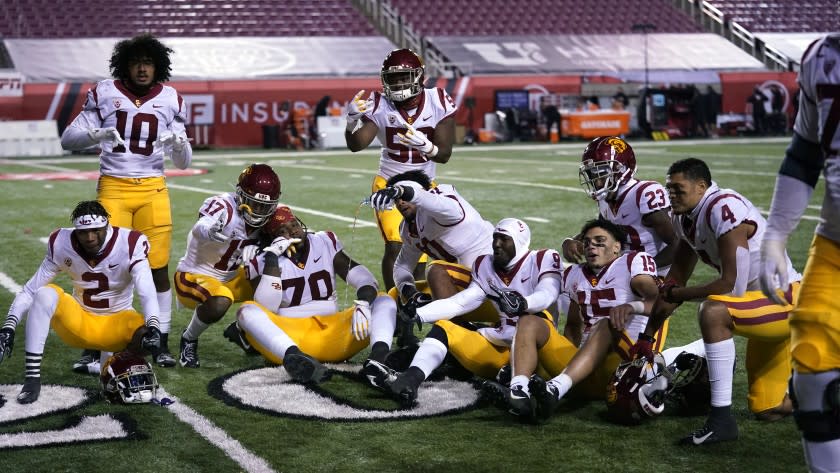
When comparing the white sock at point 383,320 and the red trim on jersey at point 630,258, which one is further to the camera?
the white sock at point 383,320

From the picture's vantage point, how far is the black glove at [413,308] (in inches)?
203

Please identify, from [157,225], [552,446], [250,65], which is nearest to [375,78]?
[250,65]

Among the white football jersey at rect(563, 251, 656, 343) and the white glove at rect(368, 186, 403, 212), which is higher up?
the white glove at rect(368, 186, 403, 212)

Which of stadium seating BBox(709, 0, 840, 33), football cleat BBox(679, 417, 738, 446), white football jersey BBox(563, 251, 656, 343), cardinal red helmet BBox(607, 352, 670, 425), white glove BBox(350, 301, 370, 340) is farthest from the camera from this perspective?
stadium seating BBox(709, 0, 840, 33)

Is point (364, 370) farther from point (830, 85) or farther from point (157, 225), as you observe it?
point (830, 85)

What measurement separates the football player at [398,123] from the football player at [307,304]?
0.95 m

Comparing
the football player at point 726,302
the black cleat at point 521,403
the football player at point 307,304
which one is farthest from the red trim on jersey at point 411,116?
the black cleat at point 521,403

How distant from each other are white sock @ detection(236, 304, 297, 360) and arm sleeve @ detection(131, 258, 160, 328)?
442 mm

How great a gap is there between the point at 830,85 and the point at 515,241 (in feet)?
7.35

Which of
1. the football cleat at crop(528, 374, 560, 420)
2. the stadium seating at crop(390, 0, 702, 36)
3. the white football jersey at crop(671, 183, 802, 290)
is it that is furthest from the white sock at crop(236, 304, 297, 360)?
the stadium seating at crop(390, 0, 702, 36)

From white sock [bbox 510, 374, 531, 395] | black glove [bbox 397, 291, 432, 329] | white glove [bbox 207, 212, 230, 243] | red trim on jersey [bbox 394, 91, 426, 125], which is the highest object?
red trim on jersey [bbox 394, 91, 426, 125]

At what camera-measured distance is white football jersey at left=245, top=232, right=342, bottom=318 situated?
18.8 feet

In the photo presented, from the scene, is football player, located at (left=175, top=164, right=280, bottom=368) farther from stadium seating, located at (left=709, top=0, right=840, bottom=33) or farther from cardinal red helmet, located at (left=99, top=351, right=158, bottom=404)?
stadium seating, located at (left=709, top=0, right=840, bottom=33)

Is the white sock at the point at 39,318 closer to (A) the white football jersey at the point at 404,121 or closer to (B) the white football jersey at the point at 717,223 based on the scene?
(A) the white football jersey at the point at 404,121
